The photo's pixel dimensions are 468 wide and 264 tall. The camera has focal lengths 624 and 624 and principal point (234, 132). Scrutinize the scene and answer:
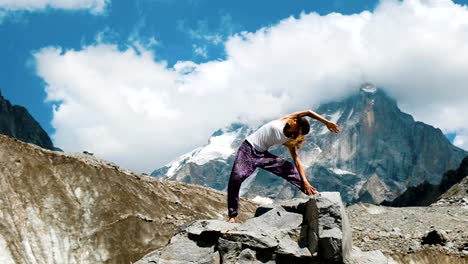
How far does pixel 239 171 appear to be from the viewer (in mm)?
16031

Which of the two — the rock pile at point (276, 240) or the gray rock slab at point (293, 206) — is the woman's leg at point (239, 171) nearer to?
the rock pile at point (276, 240)

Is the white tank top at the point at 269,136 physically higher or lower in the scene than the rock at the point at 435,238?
lower

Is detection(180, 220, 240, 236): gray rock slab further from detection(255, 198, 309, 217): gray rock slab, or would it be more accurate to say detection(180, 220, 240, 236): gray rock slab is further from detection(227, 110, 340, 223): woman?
detection(255, 198, 309, 217): gray rock slab

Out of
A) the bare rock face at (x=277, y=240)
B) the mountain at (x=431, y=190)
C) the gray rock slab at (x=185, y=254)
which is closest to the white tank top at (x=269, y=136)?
the bare rock face at (x=277, y=240)

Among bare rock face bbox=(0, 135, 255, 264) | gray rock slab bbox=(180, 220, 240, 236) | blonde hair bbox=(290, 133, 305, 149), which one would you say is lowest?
gray rock slab bbox=(180, 220, 240, 236)

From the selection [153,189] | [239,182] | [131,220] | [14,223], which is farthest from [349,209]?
[239,182]

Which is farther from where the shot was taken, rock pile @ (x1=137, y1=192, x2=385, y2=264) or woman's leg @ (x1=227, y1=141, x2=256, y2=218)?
woman's leg @ (x1=227, y1=141, x2=256, y2=218)

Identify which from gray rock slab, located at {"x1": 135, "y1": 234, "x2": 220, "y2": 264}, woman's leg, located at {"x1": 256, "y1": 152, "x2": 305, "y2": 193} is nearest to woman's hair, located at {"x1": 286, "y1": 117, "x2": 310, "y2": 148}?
woman's leg, located at {"x1": 256, "y1": 152, "x2": 305, "y2": 193}

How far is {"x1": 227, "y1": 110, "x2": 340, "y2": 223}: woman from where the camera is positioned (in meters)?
15.8

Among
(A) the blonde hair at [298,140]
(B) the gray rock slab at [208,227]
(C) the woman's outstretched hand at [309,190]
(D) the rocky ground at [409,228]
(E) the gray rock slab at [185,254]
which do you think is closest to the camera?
(E) the gray rock slab at [185,254]

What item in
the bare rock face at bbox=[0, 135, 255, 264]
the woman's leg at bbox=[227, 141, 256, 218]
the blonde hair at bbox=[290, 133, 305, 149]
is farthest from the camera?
the bare rock face at bbox=[0, 135, 255, 264]

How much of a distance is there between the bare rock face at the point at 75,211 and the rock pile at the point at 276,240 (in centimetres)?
4130

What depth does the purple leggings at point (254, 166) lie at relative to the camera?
52.4ft

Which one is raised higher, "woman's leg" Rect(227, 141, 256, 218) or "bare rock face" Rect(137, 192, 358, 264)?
"woman's leg" Rect(227, 141, 256, 218)
